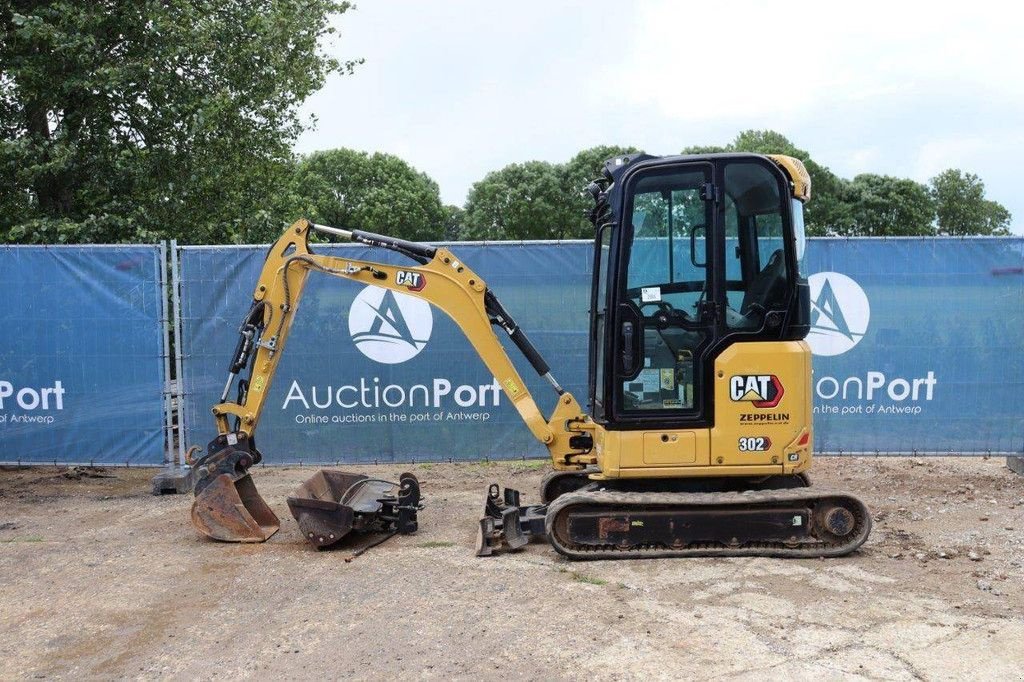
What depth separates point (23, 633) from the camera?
16.9 ft

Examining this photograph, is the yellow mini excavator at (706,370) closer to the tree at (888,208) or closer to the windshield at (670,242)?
the windshield at (670,242)

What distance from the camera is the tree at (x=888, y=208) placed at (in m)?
39.2

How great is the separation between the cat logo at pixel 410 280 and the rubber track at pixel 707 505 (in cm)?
209

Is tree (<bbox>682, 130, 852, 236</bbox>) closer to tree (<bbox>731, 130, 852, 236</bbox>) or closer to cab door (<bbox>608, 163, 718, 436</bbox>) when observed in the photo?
tree (<bbox>731, 130, 852, 236</bbox>)

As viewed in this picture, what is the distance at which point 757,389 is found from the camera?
20.0ft

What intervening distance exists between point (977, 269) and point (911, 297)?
27.4 inches

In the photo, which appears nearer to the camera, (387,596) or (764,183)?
(387,596)

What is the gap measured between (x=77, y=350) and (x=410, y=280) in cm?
413

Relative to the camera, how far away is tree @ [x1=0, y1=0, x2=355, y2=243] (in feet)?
36.9

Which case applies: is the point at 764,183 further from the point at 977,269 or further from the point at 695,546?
the point at 977,269

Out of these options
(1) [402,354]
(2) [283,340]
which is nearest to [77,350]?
(2) [283,340]

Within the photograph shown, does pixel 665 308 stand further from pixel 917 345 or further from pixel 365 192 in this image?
pixel 365 192

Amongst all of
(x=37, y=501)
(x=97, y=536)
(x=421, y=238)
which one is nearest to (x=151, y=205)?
(x=37, y=501)

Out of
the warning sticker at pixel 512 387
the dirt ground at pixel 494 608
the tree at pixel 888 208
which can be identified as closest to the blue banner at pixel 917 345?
the dirt ground at pixel 494 608
